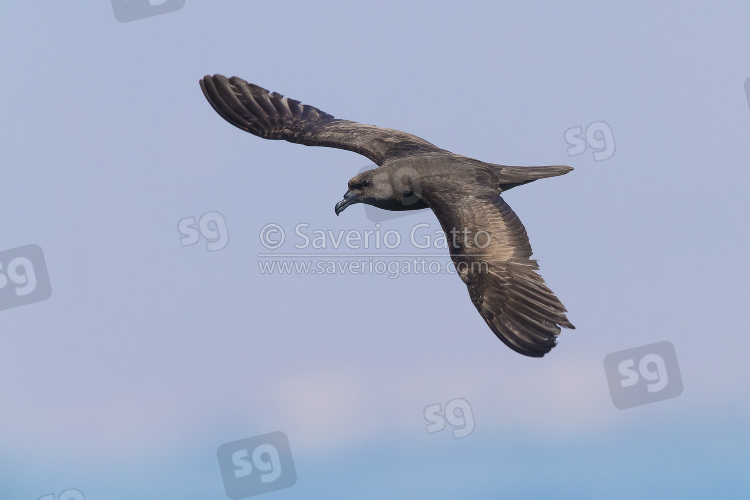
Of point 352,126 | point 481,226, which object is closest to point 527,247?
point 481,226

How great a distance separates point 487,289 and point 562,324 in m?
1.02

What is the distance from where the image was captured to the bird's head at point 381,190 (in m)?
14.1

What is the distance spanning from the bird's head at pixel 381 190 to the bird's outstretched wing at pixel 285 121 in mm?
1327

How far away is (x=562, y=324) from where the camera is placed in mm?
12023

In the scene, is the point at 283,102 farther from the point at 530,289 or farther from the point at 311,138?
the point at 530,289

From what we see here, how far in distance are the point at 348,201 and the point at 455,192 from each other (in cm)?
167

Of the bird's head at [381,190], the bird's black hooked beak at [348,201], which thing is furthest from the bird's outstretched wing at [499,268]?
the bird's black hooked beak at [348,201]

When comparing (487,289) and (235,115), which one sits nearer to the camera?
(487,289)

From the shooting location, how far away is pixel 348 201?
14.4 m

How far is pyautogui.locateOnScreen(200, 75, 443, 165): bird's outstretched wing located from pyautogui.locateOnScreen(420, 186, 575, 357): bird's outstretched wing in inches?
93.2

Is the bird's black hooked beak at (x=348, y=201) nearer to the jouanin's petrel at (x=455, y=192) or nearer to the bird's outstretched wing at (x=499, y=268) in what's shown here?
the jouanin's petrel at (x=455, y=192)

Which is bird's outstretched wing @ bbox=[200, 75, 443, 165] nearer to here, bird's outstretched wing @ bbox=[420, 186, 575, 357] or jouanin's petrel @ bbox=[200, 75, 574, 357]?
jouanin's petrel @ bbox=[200, 75, 574, 357]

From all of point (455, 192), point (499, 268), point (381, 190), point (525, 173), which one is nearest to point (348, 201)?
point (381, 190)

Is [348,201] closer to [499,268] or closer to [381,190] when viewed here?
[381,190]
